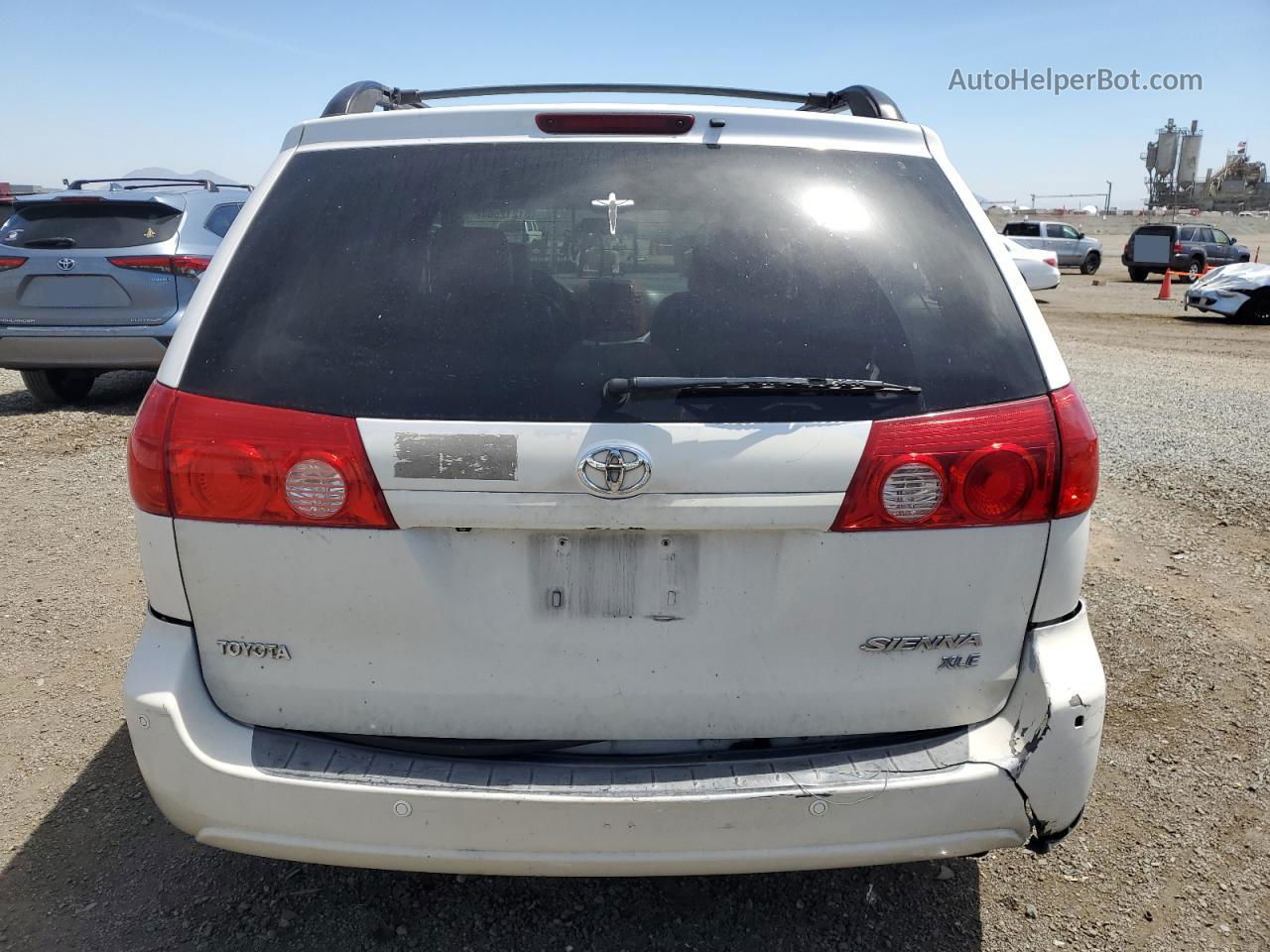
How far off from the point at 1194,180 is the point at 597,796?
344 feet

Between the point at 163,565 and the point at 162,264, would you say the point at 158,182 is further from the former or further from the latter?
the point at 163,565

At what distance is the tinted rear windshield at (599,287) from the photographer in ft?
6.32

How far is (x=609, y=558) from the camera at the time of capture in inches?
75.7

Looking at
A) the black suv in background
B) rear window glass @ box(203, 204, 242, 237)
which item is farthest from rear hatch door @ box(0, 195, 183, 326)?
the black suv in background

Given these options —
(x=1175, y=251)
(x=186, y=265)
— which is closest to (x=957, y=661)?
(x=186, y=265)

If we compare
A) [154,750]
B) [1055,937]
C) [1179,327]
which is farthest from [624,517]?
[1179,327]

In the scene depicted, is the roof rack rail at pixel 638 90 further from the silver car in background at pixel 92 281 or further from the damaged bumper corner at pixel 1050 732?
the silver car in background at pixel 92 281

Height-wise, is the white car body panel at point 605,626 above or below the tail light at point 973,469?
below

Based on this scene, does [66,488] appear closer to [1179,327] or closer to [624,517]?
[624,517]

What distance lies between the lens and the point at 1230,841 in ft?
9.31

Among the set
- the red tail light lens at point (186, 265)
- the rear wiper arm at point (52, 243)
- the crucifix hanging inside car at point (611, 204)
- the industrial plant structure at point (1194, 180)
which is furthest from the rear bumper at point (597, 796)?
the industrial plant structure at point (1194, 180)

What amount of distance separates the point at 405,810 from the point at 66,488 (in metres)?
5.54

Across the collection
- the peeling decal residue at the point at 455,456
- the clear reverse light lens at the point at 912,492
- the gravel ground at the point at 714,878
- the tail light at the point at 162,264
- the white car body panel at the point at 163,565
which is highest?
the tail light at the point at 162,264

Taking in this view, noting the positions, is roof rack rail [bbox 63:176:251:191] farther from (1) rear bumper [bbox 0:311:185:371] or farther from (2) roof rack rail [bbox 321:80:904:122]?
(2) roof rack rail [bbox 321:80:904:122]
